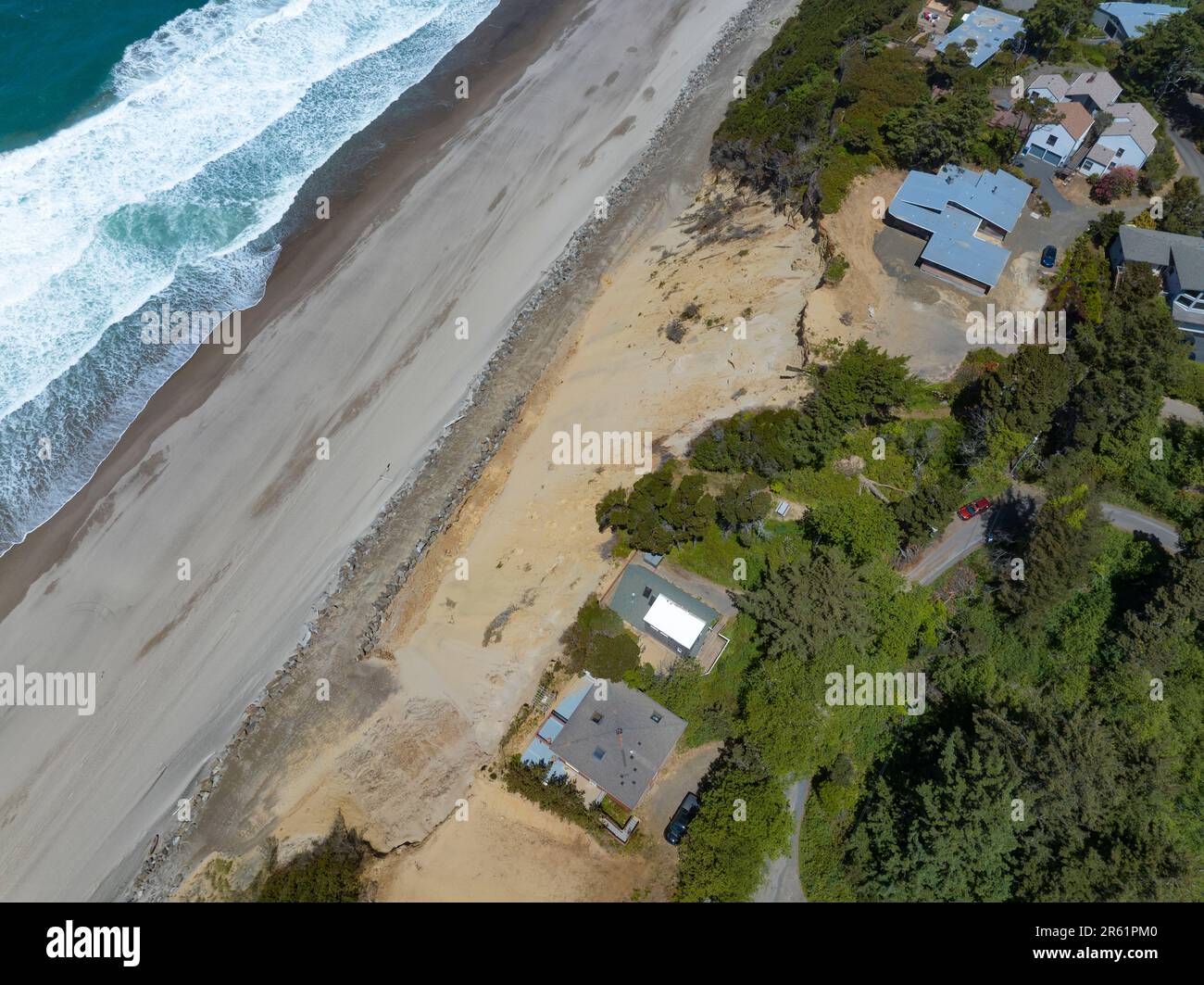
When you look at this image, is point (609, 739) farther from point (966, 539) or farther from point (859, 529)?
point (966, 539)

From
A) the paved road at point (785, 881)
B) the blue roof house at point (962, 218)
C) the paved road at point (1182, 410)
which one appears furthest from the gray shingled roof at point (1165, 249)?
the paved road at point (785, 881)

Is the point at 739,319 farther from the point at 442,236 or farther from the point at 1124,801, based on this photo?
the point at 1124,801

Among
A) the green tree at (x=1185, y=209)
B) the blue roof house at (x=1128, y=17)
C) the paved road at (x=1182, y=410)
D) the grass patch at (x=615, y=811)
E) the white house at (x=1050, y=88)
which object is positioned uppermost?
the blue roof house at (x=1128, y=17)

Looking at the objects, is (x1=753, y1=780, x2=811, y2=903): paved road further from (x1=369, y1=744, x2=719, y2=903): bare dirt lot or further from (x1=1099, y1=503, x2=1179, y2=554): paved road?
(x1=1099, y1=503, x2=1179, y2=554): paved road

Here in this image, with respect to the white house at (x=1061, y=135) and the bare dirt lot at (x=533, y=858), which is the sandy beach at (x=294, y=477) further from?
the white house at (x=1061, y=135)

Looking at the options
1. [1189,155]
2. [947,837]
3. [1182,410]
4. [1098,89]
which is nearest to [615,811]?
[947,837]
